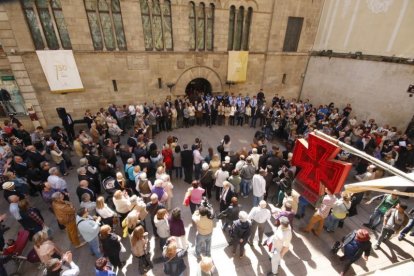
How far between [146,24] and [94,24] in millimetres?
2547

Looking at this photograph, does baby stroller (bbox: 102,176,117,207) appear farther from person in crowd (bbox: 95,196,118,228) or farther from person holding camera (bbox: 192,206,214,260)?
person holding camera (bbox: 192,206,214,260)

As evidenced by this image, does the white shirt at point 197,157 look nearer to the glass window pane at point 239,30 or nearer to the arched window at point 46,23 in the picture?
the arched window at point 46,23

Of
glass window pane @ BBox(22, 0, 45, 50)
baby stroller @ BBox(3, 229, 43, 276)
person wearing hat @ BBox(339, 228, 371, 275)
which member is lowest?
baby stroller @ BBox(3, 229, 43, 276)

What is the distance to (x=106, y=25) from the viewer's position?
10859 millimetres

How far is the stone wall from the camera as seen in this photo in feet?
34.6

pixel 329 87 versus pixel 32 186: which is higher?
pixel 329 87

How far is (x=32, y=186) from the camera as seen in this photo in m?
6.97

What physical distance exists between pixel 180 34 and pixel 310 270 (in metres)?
12.1

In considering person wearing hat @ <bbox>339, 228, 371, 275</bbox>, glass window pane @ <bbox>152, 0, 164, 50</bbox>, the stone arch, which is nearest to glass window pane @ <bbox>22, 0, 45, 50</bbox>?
glass window pane @ <bbox>152, 0, 164, 50</bbox>

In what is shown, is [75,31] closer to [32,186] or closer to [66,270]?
[32,186]

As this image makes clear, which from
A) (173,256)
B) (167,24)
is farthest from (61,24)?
(173,256)

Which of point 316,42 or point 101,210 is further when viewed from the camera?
point 316,42

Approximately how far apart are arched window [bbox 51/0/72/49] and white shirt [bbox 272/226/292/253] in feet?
40.4

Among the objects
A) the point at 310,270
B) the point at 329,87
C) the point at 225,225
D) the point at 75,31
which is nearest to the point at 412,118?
the point at 329,87
